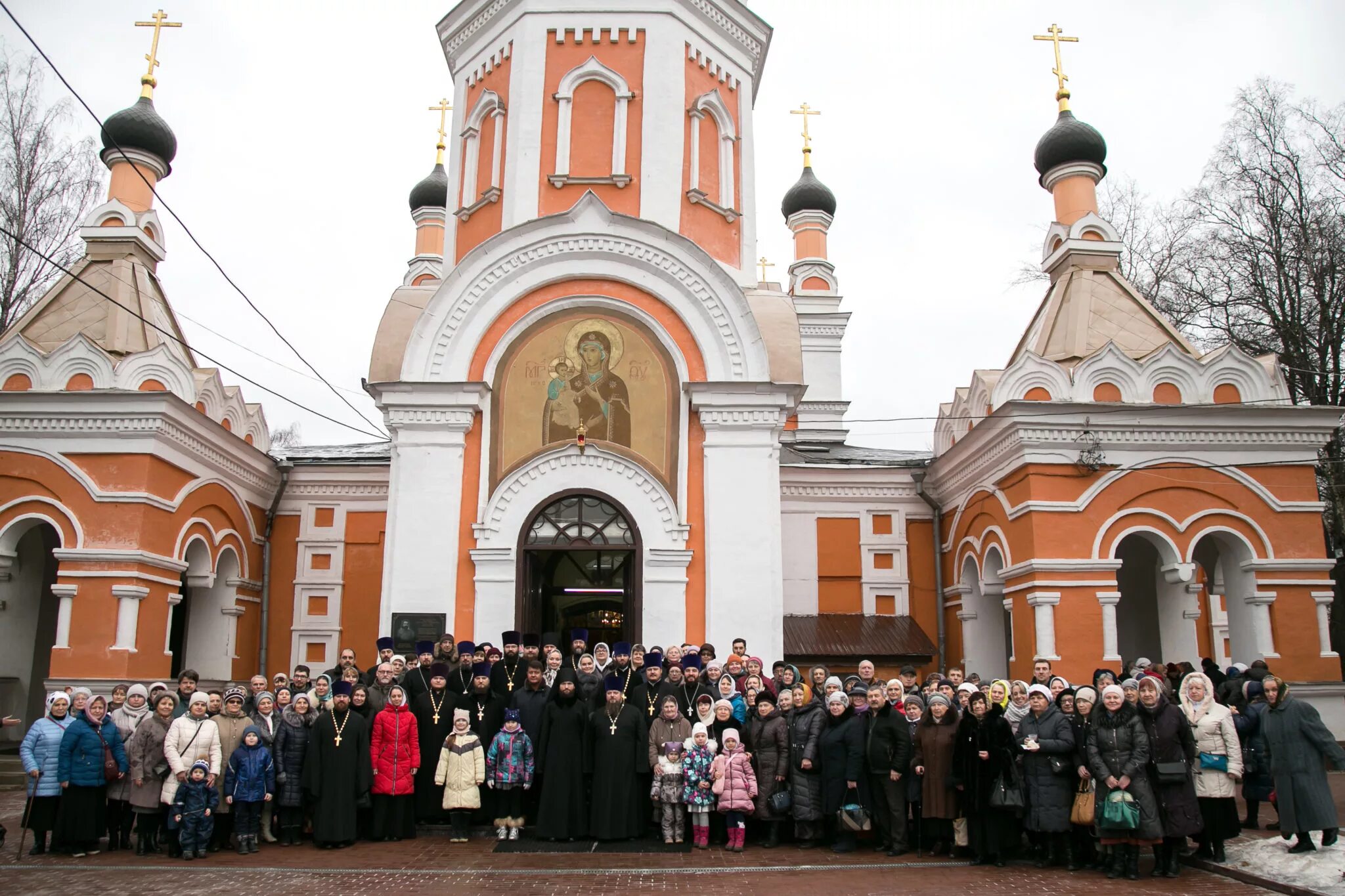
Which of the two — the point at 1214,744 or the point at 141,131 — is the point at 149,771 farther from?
the point at 141,131

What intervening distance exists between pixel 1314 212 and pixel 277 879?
55.6ft

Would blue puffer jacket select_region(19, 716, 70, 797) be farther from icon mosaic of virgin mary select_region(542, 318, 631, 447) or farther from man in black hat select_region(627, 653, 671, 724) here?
icon mosaic of virgin mary select_region(542, 318, 631, 447)

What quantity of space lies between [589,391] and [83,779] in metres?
6.46

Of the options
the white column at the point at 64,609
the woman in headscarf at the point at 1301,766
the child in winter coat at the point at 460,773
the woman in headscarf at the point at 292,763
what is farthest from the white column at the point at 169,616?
the woman in headscarf at the point at 1301,766

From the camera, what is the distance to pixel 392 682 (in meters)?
8.49

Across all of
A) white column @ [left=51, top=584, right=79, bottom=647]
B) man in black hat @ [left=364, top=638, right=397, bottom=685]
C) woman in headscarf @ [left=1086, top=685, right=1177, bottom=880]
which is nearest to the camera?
woman in headscarf @ [left=1086, top=685, right=1177, bottom=880]

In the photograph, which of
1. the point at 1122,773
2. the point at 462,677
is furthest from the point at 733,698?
the point at 1122,773

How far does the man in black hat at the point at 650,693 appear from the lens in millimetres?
8336

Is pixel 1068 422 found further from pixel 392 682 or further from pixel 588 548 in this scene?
pixel 392 682

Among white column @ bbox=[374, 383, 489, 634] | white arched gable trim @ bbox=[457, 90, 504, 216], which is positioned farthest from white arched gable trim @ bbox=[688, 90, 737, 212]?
white column @ bbox=[374, 383, 489, 634]

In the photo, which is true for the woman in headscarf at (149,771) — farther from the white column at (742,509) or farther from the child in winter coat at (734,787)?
the white column at (742,509)

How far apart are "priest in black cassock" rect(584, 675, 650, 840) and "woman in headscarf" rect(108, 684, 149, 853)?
3.31m

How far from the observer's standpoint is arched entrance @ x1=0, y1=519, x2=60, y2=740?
12.5 meters

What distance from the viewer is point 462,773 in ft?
25.9
